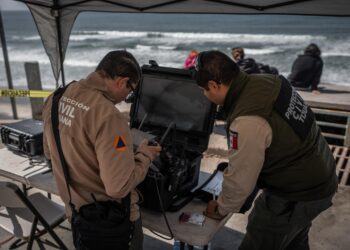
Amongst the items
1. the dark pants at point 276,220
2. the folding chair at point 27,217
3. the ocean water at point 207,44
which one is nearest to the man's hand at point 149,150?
the dark pants at point 276,220

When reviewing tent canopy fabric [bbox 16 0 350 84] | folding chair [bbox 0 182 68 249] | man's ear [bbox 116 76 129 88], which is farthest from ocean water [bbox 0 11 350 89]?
man's ear [bbox 116 76 129 88]

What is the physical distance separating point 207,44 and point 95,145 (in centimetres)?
2841

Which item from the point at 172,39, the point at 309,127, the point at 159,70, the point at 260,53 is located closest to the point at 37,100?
the point at 159,70

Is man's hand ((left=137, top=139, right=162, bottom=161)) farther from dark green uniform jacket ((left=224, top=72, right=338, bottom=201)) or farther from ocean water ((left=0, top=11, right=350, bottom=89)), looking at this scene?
ocean water ((left=0, top=11, right=350, bottom=89))

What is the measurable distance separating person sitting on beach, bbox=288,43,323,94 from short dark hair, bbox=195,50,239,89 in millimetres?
5334

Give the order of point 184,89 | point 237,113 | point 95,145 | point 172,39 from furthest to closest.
Result: point 172,39, point 184,89, point 237,113, point 95,145

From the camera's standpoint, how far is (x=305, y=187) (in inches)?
76.1

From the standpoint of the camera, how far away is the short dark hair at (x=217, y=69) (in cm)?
183

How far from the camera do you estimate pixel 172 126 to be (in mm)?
2277

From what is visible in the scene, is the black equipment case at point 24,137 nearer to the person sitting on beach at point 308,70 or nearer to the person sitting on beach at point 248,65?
the person sitting on beach at point 248,65

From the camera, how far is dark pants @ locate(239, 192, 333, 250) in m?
1.98

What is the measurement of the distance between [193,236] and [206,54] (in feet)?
3.20

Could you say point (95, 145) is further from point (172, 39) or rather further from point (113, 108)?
point (172, 39)

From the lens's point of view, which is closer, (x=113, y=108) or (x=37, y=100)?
(x=113, y=108)
